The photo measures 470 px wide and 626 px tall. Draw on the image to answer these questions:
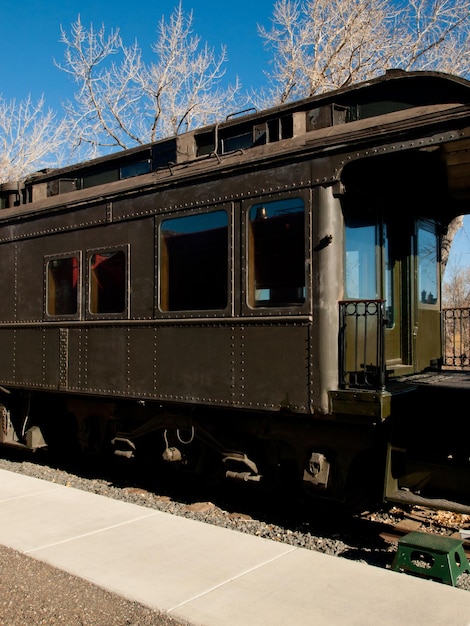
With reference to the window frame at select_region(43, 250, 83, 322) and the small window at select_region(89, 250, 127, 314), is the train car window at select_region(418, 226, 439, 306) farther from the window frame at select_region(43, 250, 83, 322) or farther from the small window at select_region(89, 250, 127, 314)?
the window frame at select_region(43, 250, 83, 322)

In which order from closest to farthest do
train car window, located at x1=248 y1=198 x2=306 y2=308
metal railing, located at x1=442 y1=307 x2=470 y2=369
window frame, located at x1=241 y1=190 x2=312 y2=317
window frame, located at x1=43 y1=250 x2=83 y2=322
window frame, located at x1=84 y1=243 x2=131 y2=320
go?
window frame, located at x1=241 y1=190 x2=312 y2=317, train car window, located at x1=248 y1=198 x2=306 y2=308, metal railing, located at x1=442 y1=307 x2=470 y2=369, window frame, located at x1=84 y1=243 x2=131 y2=320, window frame, located at x1=43 y1=250 x2=83 y2=322

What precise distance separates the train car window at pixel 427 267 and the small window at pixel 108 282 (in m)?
3.28

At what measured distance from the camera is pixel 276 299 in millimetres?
5625

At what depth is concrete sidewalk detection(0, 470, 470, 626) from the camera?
368 cm

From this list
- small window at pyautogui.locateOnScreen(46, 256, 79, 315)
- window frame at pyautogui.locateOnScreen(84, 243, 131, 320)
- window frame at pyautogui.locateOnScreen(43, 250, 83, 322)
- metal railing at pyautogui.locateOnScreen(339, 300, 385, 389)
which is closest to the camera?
metal railing at pyautogui.locateOnScreen(339, 300, 385, 389)

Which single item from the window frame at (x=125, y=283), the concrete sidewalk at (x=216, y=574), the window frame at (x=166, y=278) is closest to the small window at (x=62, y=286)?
the window frame at (x=125, y=283)

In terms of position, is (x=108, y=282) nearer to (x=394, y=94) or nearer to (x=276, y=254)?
(x=276, y=254)

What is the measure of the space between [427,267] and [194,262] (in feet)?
9.08

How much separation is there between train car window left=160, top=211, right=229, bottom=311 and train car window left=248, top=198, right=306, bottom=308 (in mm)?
306

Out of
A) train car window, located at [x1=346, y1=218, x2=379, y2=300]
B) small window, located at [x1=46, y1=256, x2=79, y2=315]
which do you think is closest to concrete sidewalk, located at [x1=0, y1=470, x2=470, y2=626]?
train car window, located at [x1=346, y1=218, x2=379, y2=300]

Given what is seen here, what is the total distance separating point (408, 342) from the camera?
671cm

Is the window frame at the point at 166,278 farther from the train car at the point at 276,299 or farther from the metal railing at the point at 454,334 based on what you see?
the metal railing at the point at 454,334

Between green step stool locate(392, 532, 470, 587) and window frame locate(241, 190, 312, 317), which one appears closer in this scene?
green step stool locate(392, 532, 470, 587)

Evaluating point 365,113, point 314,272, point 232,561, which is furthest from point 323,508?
point 365,113
